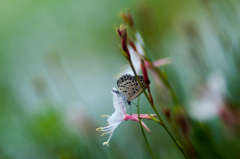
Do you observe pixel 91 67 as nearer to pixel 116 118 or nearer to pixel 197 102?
pixel 197 102

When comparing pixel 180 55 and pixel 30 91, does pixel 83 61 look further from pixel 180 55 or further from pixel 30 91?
pixel 180 55

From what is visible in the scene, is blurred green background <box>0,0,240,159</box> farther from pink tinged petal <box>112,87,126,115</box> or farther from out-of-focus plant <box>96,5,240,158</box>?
pink tinged petal <box>112,87,126,115</box>

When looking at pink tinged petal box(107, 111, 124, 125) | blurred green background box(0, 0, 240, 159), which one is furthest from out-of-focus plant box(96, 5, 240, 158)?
pink tinged petal box(107, 111, 124, 125)

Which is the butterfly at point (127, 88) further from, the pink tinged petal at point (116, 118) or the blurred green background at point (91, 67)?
the blurred green background at point (91, 67)

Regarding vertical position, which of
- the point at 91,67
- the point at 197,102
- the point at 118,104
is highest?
the point at 118,104

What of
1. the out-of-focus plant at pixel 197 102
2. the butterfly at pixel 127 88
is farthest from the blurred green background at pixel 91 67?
the butterfly at pixel 127 88

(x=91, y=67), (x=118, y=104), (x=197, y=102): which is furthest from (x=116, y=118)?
(x=91, y=67)

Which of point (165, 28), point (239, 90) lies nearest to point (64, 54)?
point (165, 28)

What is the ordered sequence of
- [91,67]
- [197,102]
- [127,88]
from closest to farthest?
[127,88], [197,102], [91,67]
